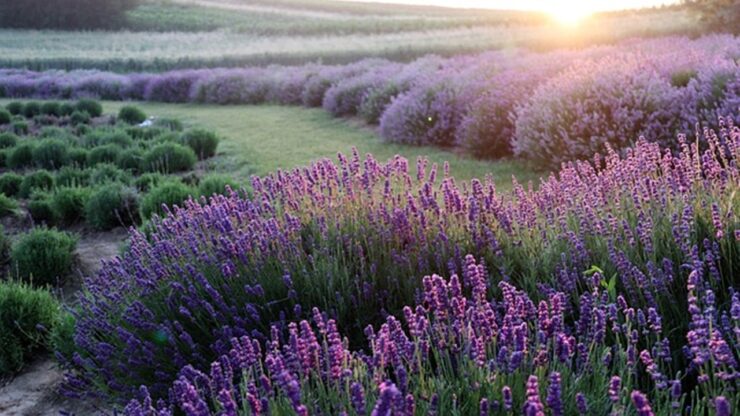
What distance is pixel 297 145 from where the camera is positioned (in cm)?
1076

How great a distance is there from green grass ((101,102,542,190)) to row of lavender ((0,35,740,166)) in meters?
0.33

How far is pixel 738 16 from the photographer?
607 inches

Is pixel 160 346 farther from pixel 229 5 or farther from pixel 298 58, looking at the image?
pixel 229 5

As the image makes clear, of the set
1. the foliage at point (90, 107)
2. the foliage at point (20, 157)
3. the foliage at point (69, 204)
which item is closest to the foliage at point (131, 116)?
the foliage at point (90, 107)

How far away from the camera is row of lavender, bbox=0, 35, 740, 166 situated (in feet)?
22.1

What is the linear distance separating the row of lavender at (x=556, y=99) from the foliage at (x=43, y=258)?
14.8 feet

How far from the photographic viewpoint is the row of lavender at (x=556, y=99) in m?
6.73

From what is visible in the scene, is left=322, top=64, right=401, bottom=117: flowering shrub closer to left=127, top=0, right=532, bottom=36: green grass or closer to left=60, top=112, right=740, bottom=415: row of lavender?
left=60, top=112, right=740, bottom=415: row of lavender

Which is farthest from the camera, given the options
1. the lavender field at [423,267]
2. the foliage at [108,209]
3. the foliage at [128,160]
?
the foliage at [128,160]

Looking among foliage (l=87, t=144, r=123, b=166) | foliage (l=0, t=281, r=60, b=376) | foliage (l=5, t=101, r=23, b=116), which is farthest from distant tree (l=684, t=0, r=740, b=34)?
foliage (l=5, t=101, r=23, b=116)

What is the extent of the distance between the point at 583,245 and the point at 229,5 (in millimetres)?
70967

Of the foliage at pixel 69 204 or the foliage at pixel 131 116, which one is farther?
the foliage at pixel 131 116

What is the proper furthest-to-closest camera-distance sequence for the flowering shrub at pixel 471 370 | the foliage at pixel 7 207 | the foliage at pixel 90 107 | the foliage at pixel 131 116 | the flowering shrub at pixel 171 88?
1. the flowering shrub at pixel 171 88
2. the foliage at pixel 90 107
3. the foliage at pixel 131 116
4. the foliage at pixel 7 207
5. the flowering shrub at pixel 471 370

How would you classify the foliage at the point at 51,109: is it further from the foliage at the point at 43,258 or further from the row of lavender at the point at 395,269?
the row of lavender at the point at 395,269
